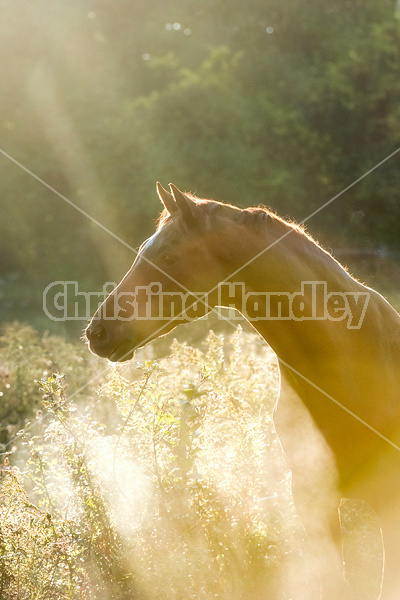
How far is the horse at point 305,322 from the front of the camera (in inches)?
123

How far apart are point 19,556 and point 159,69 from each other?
2161 centimetres

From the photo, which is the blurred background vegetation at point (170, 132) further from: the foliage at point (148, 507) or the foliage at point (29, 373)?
the foliage at point (148, 507)

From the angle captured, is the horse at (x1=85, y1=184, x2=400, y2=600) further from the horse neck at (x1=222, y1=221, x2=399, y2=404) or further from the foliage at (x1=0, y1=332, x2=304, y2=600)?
the foliage at (x1=0, y1=332, x2=304, y2=600)

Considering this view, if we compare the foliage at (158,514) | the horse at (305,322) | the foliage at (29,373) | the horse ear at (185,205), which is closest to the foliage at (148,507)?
the foliage at (158,514)

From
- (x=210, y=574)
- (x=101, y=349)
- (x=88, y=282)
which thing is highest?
(x=88, y=282)

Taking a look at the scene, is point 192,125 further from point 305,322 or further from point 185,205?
point 305,322

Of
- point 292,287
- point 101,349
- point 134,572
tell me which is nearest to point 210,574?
point 134,572

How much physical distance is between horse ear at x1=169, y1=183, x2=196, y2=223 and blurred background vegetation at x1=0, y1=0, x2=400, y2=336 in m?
13.2

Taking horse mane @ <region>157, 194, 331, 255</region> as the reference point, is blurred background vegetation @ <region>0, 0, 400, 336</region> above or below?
above

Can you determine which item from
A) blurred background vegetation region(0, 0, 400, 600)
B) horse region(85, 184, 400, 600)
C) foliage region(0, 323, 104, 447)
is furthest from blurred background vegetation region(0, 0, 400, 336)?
horse region(85, 184, 400, 600)

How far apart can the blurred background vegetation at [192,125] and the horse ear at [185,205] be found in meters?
13.2

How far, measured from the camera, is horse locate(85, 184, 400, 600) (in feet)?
10.3

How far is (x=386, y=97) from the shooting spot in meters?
20.0

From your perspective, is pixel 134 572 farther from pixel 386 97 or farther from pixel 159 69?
pixel 159 69
